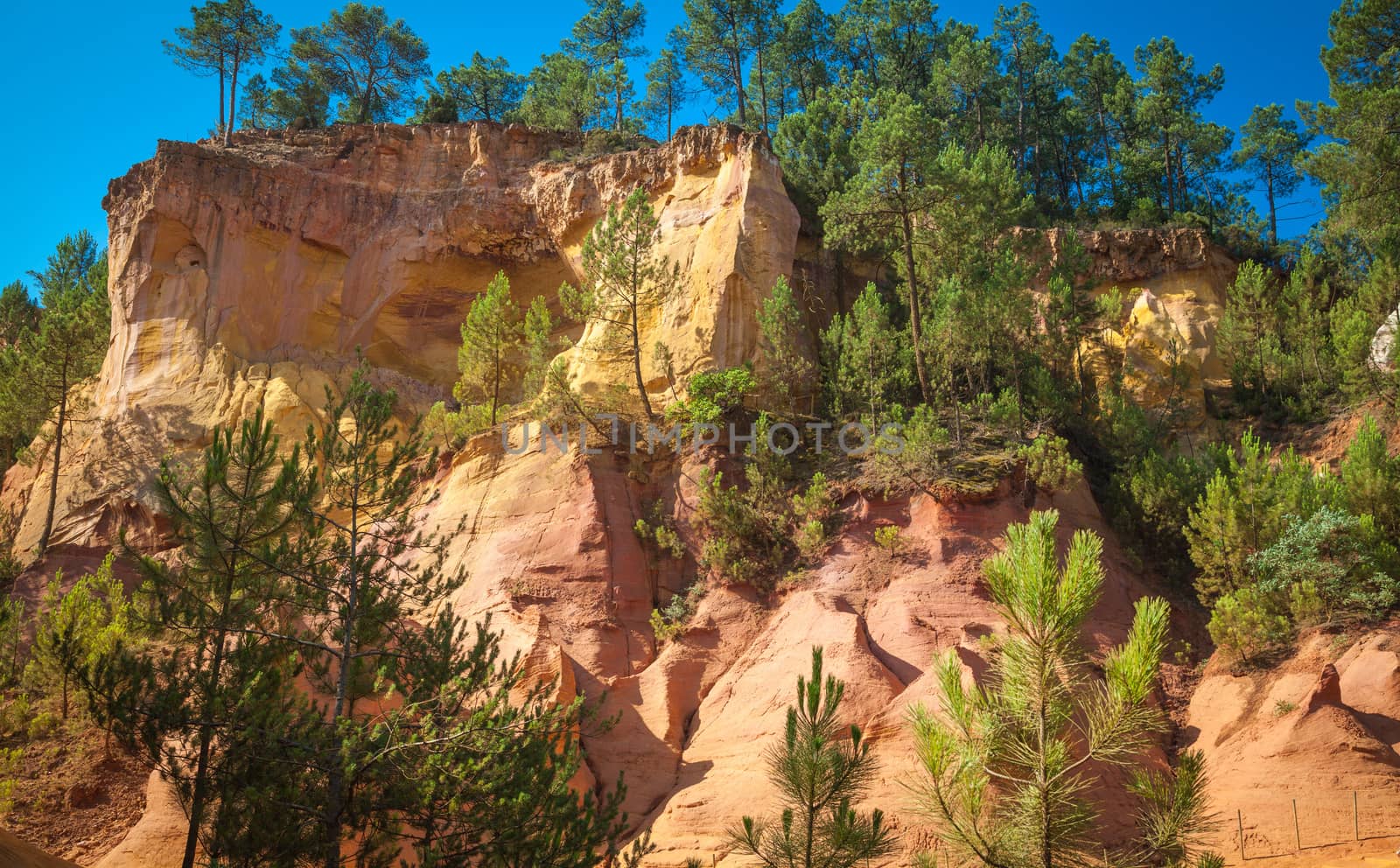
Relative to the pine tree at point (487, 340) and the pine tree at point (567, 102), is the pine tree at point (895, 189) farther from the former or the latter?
the pine tree at point (567, 102)

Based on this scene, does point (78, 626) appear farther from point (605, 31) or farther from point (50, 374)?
point (605, 31)

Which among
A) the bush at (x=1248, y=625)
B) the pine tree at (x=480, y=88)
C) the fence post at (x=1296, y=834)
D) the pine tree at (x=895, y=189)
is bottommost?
the fence post at (x=1296, y=834)

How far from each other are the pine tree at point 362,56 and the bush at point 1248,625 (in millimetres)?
39638

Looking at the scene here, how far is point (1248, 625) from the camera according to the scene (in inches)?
743

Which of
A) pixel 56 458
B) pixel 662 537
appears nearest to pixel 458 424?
pixel 662 537

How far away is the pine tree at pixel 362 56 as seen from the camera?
45.0 metres

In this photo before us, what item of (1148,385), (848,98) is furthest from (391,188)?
(1148,385)

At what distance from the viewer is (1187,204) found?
39.8 m

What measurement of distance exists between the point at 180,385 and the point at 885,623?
23.2m

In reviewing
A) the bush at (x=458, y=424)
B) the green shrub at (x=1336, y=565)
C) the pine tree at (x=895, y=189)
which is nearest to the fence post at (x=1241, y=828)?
the green shrub at (x=1336, y=565)

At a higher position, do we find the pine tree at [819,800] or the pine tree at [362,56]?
the pine tree at [362,56]

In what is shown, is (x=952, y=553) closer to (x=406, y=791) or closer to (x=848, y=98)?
(x=406, y=791)

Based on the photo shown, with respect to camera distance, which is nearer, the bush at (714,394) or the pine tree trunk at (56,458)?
the bush at (714,394)

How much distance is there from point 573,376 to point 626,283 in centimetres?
331
